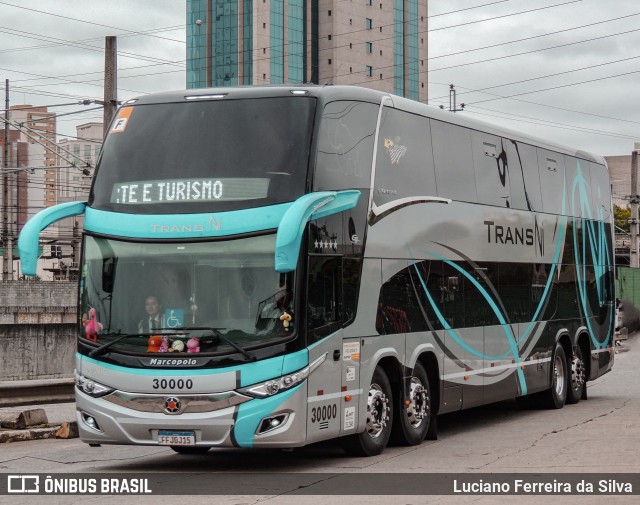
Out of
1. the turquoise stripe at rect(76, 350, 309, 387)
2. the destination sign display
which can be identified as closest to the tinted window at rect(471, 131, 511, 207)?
the destination sign display

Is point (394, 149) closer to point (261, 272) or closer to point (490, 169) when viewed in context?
point (261, 272)

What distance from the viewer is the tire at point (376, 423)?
45.4 ft

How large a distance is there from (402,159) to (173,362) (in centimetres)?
418

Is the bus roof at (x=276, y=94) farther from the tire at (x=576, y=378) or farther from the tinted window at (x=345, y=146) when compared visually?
the tire at (x=576, y=378)

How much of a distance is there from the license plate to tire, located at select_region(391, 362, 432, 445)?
3337 millimetres

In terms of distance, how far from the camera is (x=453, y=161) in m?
16.6

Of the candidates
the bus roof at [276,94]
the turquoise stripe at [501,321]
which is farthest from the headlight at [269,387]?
the turquoise stripe at [501,321]

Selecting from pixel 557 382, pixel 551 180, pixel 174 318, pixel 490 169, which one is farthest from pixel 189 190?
pixel 557 382

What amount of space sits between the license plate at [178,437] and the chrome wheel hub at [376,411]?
245 cm

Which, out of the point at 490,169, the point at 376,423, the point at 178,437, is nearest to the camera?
the point at 178,437

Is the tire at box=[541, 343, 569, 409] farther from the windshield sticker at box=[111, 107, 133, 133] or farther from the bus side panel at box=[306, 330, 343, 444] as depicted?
the windshield sticker at box=[111, 107, 133, 133]

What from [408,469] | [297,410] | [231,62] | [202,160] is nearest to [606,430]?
[408,469]
